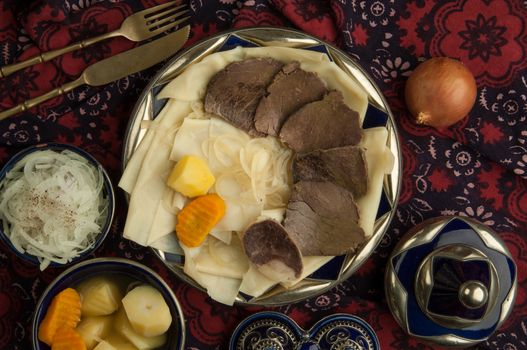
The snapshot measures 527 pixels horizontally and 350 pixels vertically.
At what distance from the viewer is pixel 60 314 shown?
2584 mm

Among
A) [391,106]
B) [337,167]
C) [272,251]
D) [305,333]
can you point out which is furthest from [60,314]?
[391,106]

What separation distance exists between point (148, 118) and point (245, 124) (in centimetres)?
47

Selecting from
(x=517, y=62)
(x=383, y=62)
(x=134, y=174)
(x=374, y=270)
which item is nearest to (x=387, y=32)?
(x=383, y=62)

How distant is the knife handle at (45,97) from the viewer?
112 inches

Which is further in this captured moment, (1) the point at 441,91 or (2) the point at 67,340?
(1) the point at 441,91

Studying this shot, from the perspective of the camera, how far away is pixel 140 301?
8.55ft

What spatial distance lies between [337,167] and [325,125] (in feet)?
0.68

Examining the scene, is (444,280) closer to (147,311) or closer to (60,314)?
(147,311)

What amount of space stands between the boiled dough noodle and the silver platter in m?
0.26

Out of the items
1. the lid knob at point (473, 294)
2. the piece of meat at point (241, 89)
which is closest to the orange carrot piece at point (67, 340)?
the piece of meat at point (241, 89)

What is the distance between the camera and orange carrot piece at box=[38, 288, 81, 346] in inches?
101

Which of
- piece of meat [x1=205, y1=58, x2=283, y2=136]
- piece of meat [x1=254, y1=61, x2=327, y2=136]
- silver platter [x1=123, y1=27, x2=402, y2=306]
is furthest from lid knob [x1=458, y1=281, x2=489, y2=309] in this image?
piece of meat [x1=205, y1=58, x2=283, y2=136]

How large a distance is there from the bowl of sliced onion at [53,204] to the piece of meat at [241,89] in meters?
0.63

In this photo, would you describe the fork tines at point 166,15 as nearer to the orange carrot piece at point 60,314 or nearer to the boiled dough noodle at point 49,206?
the boiled dough noodle at point 49,206
